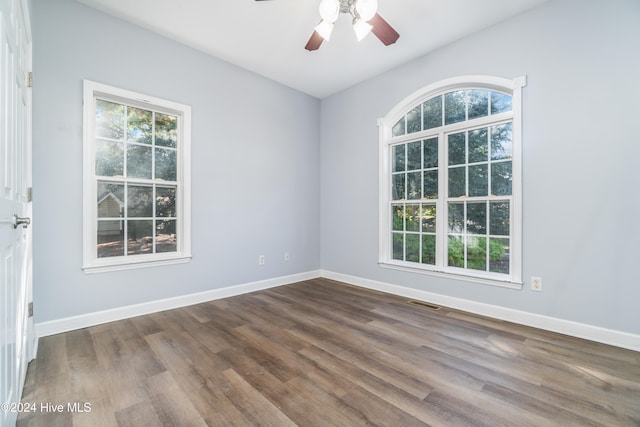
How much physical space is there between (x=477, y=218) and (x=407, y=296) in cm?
127

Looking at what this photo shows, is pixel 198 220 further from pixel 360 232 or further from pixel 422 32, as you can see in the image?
pixel 422 32

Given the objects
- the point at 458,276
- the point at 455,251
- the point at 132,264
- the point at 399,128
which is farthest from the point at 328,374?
the point at 399,128

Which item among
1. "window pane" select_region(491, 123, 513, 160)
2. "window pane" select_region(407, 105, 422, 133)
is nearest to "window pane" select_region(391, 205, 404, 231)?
"window pane" select_region(407, 105, 422, 133)

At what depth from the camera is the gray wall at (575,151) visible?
7.42 feet

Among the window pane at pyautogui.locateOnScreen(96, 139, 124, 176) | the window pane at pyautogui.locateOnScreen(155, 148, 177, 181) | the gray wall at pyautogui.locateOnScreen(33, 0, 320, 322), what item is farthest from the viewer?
the window pane at pyautogui.locateOnScreen(155, 148, 177, 181)

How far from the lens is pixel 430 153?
11.5 ft

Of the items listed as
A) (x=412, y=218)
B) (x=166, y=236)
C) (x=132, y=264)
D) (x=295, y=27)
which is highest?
(x=295, y=27)

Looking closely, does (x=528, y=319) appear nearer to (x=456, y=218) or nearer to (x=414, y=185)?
(x=456, y=218)

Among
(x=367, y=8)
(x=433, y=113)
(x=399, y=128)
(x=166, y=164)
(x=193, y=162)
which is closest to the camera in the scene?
(x=367, y=8)

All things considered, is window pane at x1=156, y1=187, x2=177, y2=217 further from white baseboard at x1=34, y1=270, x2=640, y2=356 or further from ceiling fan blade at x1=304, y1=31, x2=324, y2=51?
ceiling fan blade at x1=304, y1=31, x2=324, y2=51

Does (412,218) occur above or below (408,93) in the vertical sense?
below

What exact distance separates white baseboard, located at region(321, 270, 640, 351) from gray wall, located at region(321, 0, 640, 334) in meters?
0.05

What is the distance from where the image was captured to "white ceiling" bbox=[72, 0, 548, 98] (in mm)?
2621

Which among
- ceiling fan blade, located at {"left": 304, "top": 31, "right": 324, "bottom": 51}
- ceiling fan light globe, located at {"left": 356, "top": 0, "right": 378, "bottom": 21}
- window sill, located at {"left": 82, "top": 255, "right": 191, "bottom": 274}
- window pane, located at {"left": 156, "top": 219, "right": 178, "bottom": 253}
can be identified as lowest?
window sill, located at {"left": 82, "top": 255, "right": 191, "bottom": 274}
